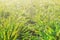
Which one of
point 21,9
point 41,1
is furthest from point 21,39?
point 41,1

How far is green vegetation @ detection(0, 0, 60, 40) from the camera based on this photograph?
2.60 m

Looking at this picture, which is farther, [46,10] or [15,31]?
[46,10]

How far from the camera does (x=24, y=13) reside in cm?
310

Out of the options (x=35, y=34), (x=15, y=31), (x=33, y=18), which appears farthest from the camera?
(x=33, y=18)

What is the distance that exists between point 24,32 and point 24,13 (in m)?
0.39

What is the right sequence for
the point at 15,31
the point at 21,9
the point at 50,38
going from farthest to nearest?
1. the point at 21,9
2. the point at 15,31
3. the point at 50,38

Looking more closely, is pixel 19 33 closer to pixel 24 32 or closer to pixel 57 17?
pixel 24 32

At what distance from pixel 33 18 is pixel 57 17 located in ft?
0.94

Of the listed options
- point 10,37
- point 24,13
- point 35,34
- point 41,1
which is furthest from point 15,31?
point 41,1

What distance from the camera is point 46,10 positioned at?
10.2 ft

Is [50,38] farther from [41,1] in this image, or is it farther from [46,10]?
[41,1]

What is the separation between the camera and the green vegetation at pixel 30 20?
2596 mm

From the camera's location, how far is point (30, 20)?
302 centimetres

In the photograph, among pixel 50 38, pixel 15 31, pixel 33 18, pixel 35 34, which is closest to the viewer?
pixel 50 38
